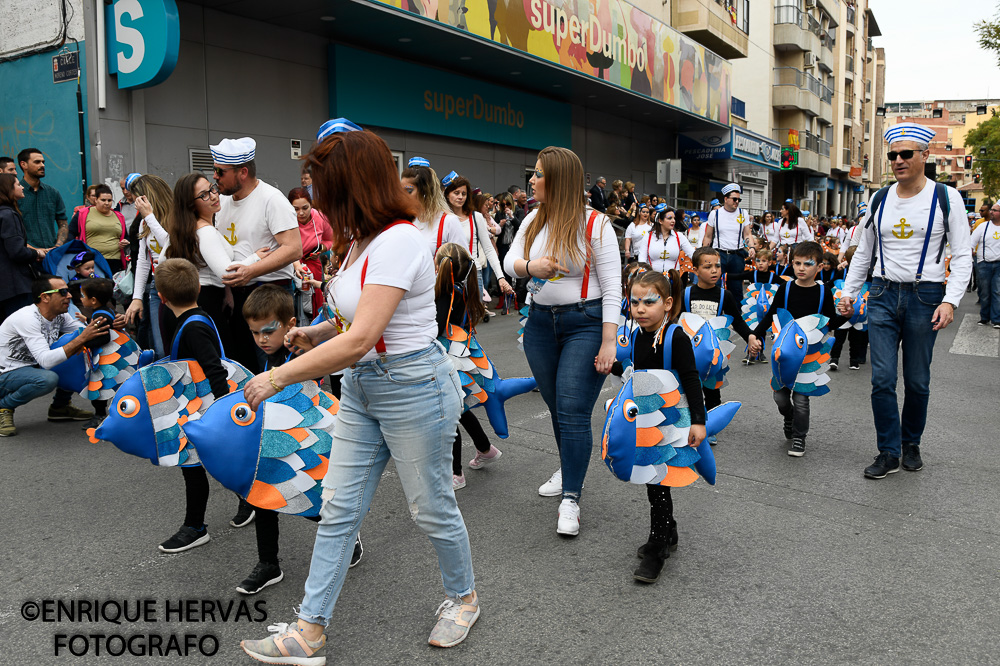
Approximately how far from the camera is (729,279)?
10211 millimetres

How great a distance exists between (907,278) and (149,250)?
16.3 ft

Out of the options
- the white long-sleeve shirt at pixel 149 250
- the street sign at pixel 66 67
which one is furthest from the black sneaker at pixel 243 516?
the street sign at pixel 66 67

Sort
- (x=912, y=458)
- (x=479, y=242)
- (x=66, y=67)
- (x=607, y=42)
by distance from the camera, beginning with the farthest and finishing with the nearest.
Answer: (x=607, y=42)
(x=66, y=67)
(x=479, y=242)
(x=912, y=458)

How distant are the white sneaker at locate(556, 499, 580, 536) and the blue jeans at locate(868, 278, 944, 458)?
226 centimetres

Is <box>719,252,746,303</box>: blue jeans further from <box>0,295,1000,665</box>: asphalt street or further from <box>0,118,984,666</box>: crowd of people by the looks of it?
<box>0,295,1000,665</box>: asphalt street

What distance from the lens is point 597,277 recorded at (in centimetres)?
399

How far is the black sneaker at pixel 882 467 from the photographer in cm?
491

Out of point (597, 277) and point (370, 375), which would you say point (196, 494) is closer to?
point (370, 375)

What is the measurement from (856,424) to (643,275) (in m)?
3.49

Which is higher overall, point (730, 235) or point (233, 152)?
point (233, 152)

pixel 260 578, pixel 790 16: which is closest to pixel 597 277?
pixel 260 578

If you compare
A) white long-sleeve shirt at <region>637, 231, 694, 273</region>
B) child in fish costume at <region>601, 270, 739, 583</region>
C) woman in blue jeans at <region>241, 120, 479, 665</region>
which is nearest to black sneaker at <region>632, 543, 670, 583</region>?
child in fish costume at <region>601, 270, 739, 583</region>

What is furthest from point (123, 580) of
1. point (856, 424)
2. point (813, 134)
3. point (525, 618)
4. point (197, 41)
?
point (813, 134)

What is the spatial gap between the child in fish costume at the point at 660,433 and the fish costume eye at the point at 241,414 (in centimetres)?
151
